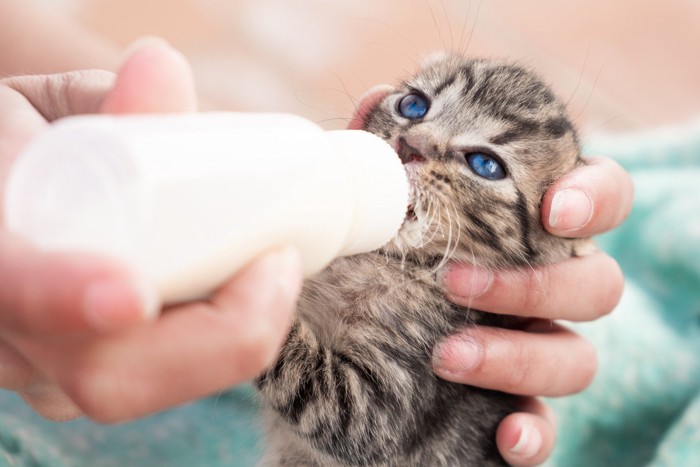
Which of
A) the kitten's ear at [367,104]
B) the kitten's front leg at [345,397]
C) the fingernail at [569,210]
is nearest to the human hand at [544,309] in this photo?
the fingernail at [569,210]

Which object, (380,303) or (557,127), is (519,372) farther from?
(557,127)

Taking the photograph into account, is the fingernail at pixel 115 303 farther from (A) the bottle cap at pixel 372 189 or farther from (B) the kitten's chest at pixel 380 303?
(B) the kitten's chest at pixel 380 303

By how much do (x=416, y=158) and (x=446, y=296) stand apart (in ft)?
0.86

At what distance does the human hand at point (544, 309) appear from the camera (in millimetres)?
1157

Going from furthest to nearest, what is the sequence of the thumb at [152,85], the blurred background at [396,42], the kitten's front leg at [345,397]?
1. the blurred background at [396,42]
2. the kitten's front leg at [345,397]
3. the thumb at [152,85]

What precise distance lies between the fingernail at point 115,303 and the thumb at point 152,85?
28 cm

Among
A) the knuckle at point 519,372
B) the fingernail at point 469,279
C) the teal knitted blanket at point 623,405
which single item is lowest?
the teal knitted blanket at point 623,405

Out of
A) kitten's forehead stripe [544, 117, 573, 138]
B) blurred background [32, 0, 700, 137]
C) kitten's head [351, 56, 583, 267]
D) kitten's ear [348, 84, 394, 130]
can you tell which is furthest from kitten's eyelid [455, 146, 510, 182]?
blurred background [32, 0, 700, 137]

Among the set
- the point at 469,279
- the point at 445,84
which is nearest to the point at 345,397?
the point at 469,279

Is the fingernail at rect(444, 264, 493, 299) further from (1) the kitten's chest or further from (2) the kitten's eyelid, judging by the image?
(2) the kitten's eyelid

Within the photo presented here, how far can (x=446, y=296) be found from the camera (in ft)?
3.93

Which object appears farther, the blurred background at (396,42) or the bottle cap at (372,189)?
the blurred background at (396,42)

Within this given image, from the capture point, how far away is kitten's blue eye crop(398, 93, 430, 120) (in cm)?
124

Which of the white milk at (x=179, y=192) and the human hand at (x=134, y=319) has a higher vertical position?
the white milk at (x=179, y=192)
